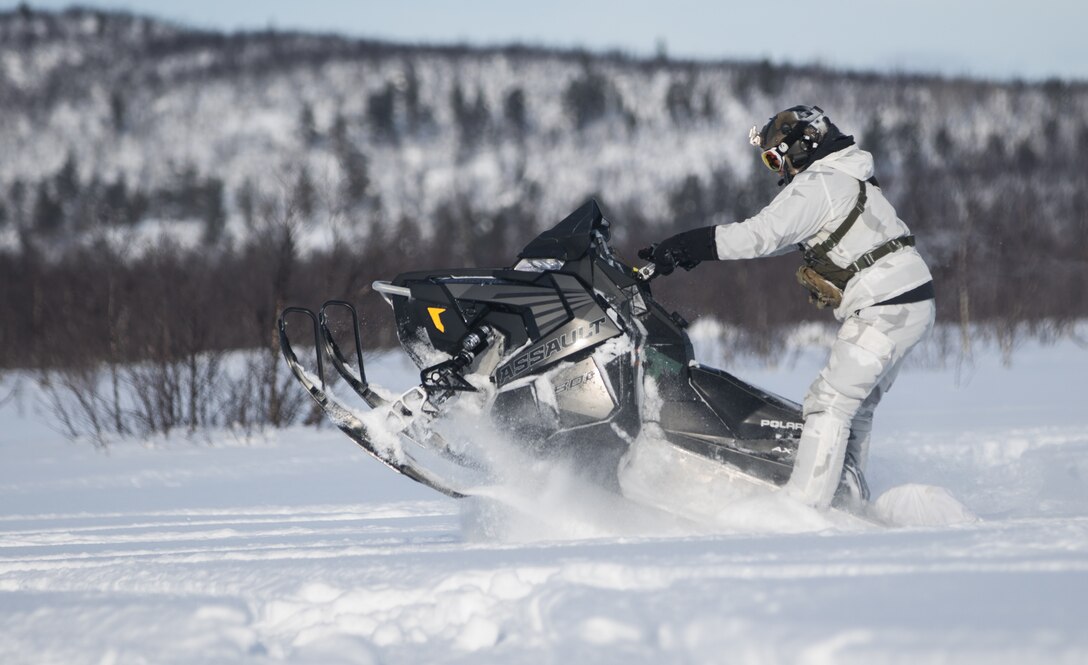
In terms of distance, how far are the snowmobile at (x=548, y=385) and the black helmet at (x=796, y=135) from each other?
0.80 metres

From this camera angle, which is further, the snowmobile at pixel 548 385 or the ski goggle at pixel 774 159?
the ski goggle at pixel 774 159

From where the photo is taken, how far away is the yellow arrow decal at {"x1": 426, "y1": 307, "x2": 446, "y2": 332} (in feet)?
13.1

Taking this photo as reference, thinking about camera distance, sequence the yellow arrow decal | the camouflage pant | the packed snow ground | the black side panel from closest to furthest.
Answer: the packed snow ground
the camouflage pant
the yellow arrow decal
the black side panel

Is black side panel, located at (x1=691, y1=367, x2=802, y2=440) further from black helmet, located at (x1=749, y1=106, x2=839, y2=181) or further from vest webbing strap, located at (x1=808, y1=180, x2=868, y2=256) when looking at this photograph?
black helmet, located at (x1=749, y1=106, x2=839, y2=181)

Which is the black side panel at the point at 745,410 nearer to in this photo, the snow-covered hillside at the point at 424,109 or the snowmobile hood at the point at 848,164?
the snowmobile hood at the point at 848,164

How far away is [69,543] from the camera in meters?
4.83

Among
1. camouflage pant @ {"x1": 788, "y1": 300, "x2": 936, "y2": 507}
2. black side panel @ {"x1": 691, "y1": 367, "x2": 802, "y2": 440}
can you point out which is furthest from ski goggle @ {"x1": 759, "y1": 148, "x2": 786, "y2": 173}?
black side panel @ {"x1": 691, "y1": 367, "x2": 802, "y2": 440}

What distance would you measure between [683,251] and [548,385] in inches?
31.1

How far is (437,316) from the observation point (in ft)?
13.1

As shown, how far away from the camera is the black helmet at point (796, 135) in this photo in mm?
4059

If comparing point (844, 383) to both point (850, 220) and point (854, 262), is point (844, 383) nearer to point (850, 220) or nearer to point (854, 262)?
point (854, 262)

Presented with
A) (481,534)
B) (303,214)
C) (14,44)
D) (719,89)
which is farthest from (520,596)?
(14,44)

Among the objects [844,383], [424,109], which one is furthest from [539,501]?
[424,109]

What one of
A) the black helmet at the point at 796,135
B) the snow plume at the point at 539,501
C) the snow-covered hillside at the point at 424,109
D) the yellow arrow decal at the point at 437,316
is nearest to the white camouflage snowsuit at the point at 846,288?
the black helmet at the point at 796,135
